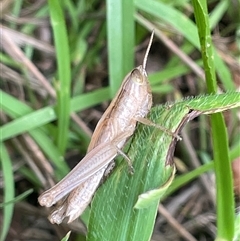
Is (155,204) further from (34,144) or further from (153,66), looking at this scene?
(153,66)

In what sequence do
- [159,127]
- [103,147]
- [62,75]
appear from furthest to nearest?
[62,75]
[103,147]
[159,127]

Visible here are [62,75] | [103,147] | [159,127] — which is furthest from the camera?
[62,75]

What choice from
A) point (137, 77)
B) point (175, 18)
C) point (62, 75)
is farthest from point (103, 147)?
point (175, 18)

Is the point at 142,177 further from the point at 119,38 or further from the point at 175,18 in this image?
the point at 175,18

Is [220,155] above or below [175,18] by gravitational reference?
below

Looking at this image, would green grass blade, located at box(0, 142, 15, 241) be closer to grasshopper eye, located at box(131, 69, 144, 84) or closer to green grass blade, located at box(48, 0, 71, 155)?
green grass blade, located at box(48, 0, 71, 155)

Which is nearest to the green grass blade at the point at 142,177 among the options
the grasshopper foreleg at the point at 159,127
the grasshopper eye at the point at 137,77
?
the grasshopper foreleg at the point at 159,127

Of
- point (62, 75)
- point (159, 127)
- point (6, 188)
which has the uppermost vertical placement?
point (62, 75)

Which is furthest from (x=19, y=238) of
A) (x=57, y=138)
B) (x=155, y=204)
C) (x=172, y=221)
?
(x=155, y=204)
